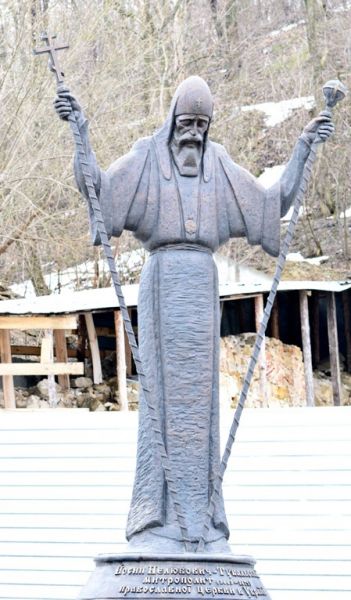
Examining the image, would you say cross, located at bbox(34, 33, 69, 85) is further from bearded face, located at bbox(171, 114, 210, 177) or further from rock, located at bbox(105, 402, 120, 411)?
rock, located at bbox(105, 402, 120, 411)

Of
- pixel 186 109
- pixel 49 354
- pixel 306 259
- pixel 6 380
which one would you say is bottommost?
pixel 6 380

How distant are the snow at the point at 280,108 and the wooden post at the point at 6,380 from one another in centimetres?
1455

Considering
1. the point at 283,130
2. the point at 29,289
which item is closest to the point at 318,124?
the point at 29,289

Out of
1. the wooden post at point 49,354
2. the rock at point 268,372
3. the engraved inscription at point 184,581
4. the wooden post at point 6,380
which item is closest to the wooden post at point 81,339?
the rock at point 268,372

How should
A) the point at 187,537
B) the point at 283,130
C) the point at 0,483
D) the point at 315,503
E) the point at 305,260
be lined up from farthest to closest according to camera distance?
the point at 283,130, the point at 305,260, the point at 0,483, the point at 315,503, the point at 187,537

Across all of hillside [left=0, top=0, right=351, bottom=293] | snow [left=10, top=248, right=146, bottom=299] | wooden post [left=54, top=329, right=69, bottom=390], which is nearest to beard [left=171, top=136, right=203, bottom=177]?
hillside [left=0, top=0, right=351, bottom=293]

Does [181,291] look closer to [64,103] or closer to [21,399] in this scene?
[64,103]

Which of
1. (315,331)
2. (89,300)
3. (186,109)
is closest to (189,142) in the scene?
(186,109)

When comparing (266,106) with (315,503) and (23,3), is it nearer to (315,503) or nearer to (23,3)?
(23,3)

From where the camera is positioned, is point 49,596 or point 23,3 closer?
point 49,596

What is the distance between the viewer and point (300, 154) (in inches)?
295

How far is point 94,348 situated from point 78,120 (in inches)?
579

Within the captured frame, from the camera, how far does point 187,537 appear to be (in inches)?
272

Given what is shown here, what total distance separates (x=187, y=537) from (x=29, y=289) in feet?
70.7
